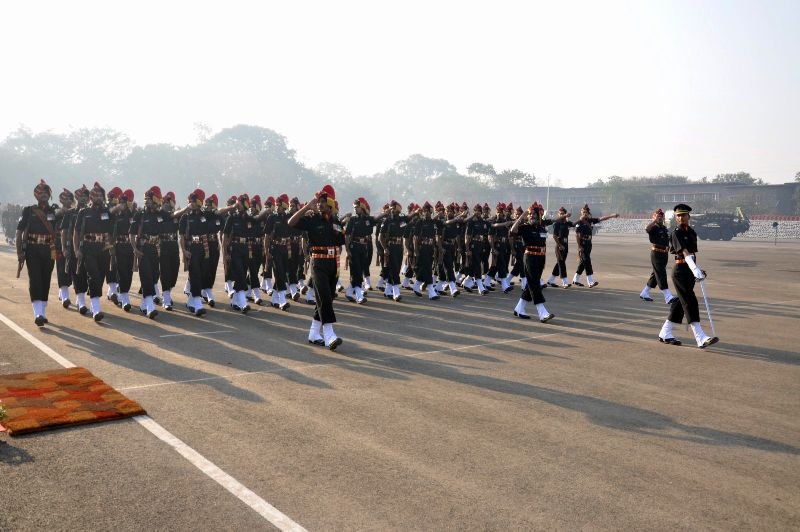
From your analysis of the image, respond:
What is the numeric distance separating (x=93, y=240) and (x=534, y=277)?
811 cm

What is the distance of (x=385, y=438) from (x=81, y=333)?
21.5 ft

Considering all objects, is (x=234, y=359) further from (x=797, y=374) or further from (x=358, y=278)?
(x=797, y=374)

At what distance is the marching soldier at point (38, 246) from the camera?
10.6 m

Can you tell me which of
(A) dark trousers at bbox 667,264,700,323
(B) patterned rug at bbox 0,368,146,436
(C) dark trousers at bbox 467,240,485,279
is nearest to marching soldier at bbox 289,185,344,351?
(B) patterned rug at bbox 0,368,146,436

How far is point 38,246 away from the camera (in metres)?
10.9

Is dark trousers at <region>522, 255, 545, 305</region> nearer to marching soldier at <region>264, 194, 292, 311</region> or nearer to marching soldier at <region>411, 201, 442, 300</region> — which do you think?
marching soldier at <region>411, 201, 442, 300</region>

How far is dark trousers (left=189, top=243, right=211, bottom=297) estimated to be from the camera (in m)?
12.2

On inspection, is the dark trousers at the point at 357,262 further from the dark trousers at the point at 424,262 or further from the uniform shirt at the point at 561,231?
the uniform shirt at the point at 561,231

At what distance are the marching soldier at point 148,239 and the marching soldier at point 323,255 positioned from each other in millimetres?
4074

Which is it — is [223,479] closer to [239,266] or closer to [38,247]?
[38,247]

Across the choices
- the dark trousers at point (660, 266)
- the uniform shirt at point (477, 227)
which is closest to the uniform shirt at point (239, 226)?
the uniform shirt at point (477, 227)

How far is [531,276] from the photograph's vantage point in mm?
12039

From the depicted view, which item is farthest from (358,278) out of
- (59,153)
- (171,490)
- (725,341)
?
(59,153)

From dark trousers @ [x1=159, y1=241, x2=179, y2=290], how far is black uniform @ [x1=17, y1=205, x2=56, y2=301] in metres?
2.00
